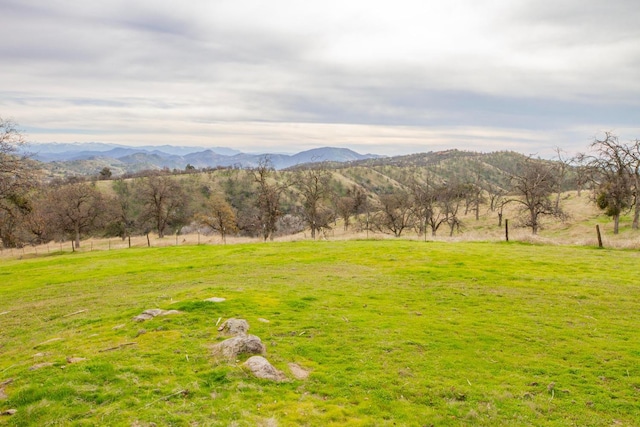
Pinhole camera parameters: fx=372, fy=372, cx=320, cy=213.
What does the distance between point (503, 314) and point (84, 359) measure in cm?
1288

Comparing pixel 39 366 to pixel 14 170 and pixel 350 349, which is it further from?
pixel 14 170

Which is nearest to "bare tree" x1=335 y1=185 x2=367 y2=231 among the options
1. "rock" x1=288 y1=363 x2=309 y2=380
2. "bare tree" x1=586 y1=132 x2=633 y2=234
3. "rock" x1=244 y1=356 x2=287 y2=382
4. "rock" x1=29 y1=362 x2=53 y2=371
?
"bare tree" x1=586 y1=132 x2=633 y2=234

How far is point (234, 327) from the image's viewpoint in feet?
35.4

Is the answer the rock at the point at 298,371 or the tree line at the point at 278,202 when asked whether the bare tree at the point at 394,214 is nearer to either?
the tree line at the point at 278,202

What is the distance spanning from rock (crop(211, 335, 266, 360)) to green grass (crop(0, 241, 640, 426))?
0.38m

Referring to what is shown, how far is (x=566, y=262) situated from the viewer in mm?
21656

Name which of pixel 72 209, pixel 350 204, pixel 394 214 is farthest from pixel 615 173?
pixel 72 209

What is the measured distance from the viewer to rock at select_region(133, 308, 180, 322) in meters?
11.8

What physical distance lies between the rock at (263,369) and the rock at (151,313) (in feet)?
15.9

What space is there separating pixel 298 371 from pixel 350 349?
72.7 inches

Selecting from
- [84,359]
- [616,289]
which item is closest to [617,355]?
[616,289]

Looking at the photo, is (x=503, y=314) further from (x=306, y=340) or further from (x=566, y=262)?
(x=566, y=262)

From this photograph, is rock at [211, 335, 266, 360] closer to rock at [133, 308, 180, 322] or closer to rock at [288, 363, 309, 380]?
rock at [288, 363, 309, 380]

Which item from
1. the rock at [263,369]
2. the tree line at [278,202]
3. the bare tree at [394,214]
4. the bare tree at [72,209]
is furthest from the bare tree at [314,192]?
the rock at [263,369]
